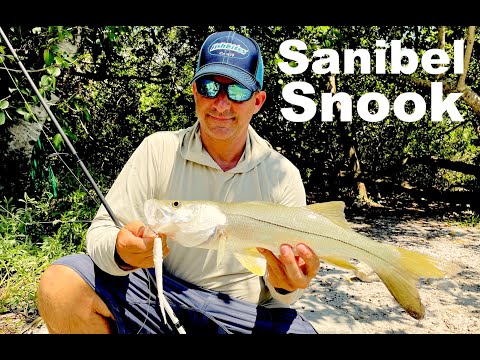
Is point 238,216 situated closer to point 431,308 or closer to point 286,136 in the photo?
point 431,308

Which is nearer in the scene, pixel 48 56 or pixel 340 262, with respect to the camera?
pixel 340 262

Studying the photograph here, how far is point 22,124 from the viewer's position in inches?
199

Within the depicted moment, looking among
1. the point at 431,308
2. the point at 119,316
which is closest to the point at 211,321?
the point at 119,316

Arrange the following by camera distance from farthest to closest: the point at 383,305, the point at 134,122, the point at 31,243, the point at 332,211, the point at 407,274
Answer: the point at 134,122
the point at 383,305
the point at 31,243
the point at 332,211
the point at 407,274

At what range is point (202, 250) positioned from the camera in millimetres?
2510

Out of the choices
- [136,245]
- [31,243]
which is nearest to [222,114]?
[136,245]

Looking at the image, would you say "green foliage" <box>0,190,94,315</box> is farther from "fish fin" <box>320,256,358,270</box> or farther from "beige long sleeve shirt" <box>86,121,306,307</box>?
"fish fin" <box>320,256,358,270</box>

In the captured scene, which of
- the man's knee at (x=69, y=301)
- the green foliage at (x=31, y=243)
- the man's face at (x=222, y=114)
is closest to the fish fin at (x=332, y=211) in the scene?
the man's face at (x=222, y=114)

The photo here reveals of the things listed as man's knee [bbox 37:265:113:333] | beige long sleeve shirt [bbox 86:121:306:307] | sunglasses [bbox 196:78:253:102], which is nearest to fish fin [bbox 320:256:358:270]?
beige long sleeve shirt [bbox 86:121:306:307]

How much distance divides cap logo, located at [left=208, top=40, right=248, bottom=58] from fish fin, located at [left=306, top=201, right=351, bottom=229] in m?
0.95

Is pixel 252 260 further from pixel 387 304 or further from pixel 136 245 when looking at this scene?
pixel 387 304

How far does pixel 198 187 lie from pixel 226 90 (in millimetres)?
551

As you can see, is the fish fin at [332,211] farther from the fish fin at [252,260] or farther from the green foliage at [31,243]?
the green foliage at [31,243]

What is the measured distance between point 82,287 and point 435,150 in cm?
1184
